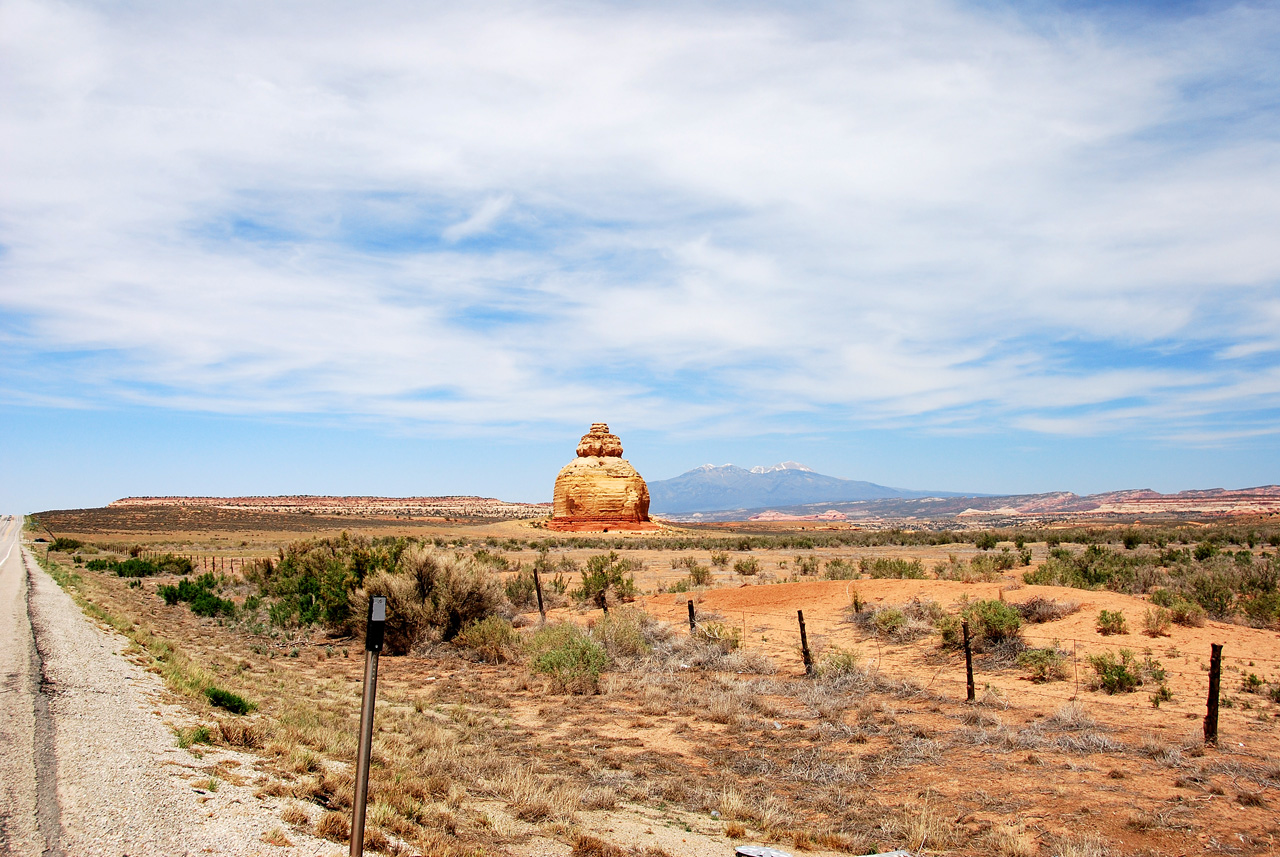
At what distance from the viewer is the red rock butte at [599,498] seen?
66.6 metres

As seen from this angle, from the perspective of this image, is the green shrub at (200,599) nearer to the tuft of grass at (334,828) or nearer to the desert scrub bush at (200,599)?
the desert scrub bush at (200,599)

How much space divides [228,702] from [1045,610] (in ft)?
48.0

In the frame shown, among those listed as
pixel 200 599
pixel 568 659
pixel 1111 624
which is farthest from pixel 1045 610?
pixel 200 599

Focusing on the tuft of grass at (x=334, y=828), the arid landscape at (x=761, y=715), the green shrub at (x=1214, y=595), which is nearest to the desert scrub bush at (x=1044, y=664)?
the arid landscape at (x=761, y=715)

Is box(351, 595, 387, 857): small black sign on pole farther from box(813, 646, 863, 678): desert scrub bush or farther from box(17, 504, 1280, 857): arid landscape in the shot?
box(813, 646, 863, 678): desert scrub bush

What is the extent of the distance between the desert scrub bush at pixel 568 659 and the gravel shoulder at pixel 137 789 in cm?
586

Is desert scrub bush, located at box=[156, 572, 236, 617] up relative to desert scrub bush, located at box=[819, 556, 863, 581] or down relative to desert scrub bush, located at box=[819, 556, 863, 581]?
down

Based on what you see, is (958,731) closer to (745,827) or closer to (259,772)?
(745,827)

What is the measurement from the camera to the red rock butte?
219 ft

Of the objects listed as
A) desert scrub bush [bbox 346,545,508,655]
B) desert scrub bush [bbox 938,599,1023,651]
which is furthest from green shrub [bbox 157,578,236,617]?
desert scrub bush [bbox 938,599,1023,651]

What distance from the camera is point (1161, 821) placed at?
641 cm

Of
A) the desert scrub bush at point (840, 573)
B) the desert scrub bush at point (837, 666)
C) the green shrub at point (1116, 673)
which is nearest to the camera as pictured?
the green shrub at point (1116, 673)

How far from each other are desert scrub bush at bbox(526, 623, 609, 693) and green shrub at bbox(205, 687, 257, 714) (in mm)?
4808

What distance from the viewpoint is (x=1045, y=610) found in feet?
48.2
